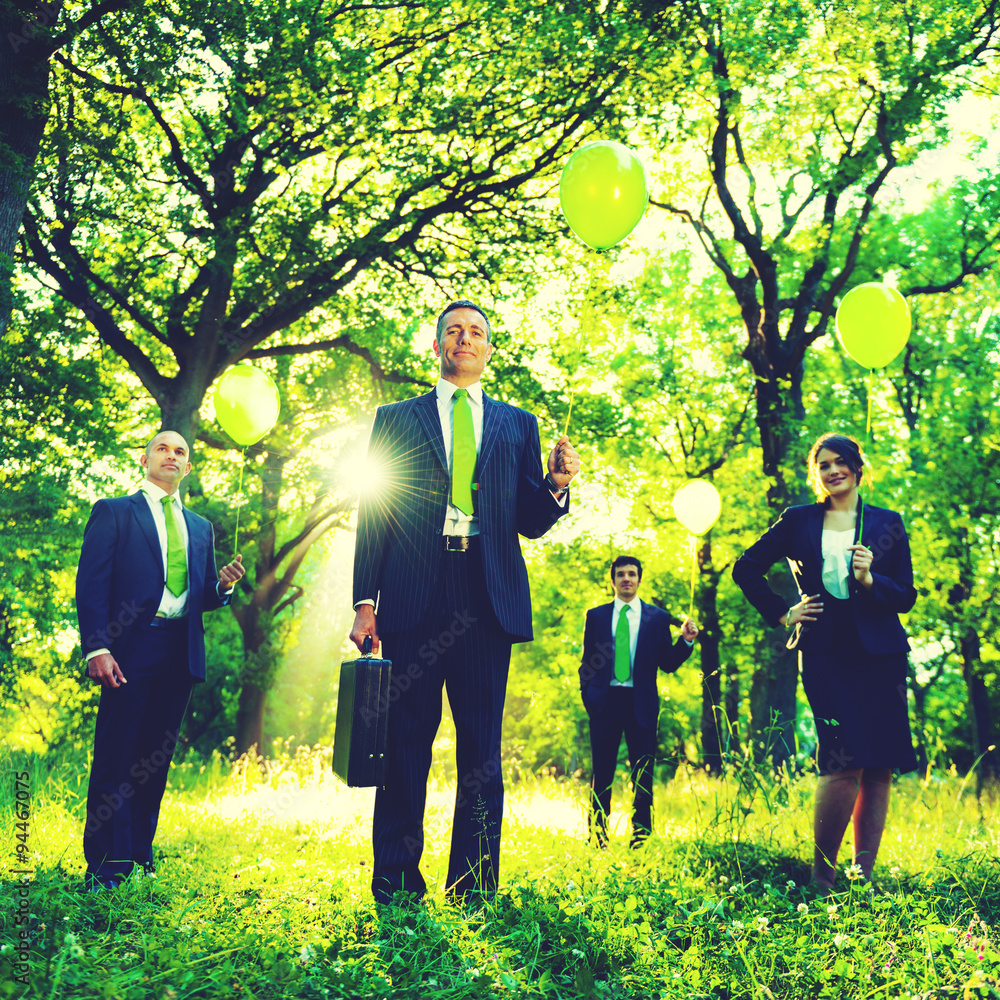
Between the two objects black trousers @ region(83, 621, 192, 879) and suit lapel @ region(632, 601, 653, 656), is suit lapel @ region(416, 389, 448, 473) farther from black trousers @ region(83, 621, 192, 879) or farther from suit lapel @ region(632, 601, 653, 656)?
suit lapel @ region(632, 601, 653, 656)

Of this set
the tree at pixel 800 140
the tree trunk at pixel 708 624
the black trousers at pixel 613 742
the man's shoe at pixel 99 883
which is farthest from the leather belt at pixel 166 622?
the tree trunk at pixel 708 624

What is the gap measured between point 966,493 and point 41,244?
46.4ft

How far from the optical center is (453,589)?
3.41 meters

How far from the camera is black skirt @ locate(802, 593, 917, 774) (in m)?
3.67

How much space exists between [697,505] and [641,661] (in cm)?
126

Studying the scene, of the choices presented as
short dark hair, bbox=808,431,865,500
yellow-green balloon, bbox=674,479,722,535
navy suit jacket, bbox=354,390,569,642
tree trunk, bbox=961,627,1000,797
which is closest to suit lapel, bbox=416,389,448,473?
navy suit jacket, bbox=354,390,569,642

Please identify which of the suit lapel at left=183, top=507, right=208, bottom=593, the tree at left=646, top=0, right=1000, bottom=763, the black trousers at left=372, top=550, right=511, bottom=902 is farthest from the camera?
the tree at left=646, top=0, right=1000, bottom=763

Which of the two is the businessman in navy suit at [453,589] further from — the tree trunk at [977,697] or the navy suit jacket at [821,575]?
the tree trunk at [977,697]

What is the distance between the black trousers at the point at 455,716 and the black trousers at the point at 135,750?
1.35 metres

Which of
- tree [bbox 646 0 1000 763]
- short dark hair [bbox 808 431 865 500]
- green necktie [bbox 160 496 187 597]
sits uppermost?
tree [bbox 646 0 1000 763]

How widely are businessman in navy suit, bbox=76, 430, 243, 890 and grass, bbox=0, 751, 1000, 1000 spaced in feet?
0.93

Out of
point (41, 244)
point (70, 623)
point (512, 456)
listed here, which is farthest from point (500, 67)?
point (70, 623)

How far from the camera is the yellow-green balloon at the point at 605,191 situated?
152 inches

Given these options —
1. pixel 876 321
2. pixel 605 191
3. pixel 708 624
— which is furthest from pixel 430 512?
pixel 708 624
